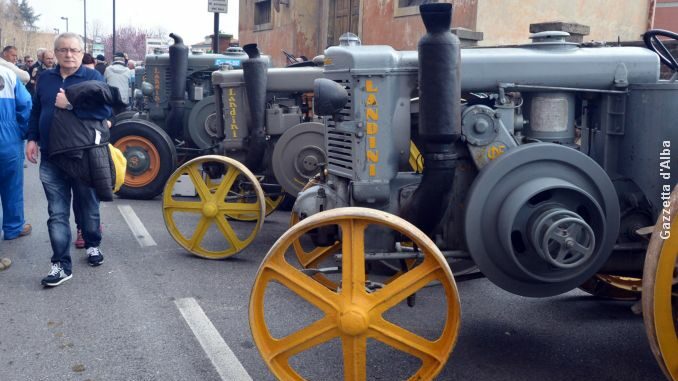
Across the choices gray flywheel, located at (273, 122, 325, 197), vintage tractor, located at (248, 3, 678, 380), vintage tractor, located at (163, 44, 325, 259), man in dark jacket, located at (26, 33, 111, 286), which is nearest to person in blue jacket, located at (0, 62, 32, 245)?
man in dark jacket, located at (26, 33, 111, 286)

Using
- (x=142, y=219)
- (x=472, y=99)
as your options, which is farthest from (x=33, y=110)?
(x=472, y=99)

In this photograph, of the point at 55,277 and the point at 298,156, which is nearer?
the point at 55,277

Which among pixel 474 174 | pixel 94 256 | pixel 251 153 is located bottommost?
pixel 94 256

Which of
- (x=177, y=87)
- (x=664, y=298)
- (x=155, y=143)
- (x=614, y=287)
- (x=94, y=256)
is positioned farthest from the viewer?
(x=177, y=87)

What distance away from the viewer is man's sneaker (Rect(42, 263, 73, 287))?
198 inches

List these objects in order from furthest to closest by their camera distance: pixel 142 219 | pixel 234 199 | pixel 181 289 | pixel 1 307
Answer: pixel 142 219, pixel 234 199, pixel 181 289, pixel 1 307

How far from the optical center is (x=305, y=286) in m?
3.13

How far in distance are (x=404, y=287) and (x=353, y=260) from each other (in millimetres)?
244

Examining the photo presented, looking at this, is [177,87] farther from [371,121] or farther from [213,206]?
[371,121]

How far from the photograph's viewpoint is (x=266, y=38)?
21016mm

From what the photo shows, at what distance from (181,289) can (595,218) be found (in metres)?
2.87

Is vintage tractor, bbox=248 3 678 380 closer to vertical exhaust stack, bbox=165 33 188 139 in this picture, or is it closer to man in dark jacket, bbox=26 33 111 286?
man in dark jacket, bbox=26 33 111 286

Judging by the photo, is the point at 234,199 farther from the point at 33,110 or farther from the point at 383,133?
the point at 383,133

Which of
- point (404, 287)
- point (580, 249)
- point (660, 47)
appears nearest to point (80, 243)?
point (404, 287)
